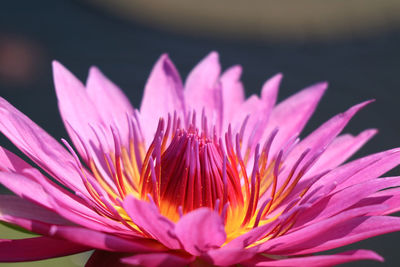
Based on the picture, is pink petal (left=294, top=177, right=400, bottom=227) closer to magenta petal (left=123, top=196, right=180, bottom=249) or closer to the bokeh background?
magenta petal (left=123, top=196, right=180, bottom=249)

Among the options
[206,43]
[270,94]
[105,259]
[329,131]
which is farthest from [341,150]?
[206,43]

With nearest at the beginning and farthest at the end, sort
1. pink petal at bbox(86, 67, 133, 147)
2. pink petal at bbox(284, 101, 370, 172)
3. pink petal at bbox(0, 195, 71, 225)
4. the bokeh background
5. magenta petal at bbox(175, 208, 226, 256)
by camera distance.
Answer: magenta petal at bbox(175, 208, 226, 256), pink petal at bbox(0, 195, 71, 225), pink petal at bbox(284, 101, 370, 172), pink petal at bbox(86, 67, 133, 147), the bokeh background

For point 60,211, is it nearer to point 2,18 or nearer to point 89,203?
point 89,203

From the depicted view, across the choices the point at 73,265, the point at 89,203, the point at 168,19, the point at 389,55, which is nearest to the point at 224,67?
the point at 168,19

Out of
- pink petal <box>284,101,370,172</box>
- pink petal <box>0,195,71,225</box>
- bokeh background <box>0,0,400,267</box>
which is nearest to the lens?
pink petal <box>0,195,71,225</box>

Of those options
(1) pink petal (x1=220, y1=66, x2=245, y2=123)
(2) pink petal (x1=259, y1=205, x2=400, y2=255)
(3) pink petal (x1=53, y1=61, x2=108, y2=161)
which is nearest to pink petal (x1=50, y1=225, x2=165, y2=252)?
(2) pink petal (x1=259, y1=205, x2=400, y2=255)

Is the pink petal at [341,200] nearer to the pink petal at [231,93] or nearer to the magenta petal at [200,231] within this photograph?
the magenta petal at [200,231]

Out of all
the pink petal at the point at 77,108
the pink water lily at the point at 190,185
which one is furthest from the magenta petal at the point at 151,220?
the pink petal at the point at 77,108
